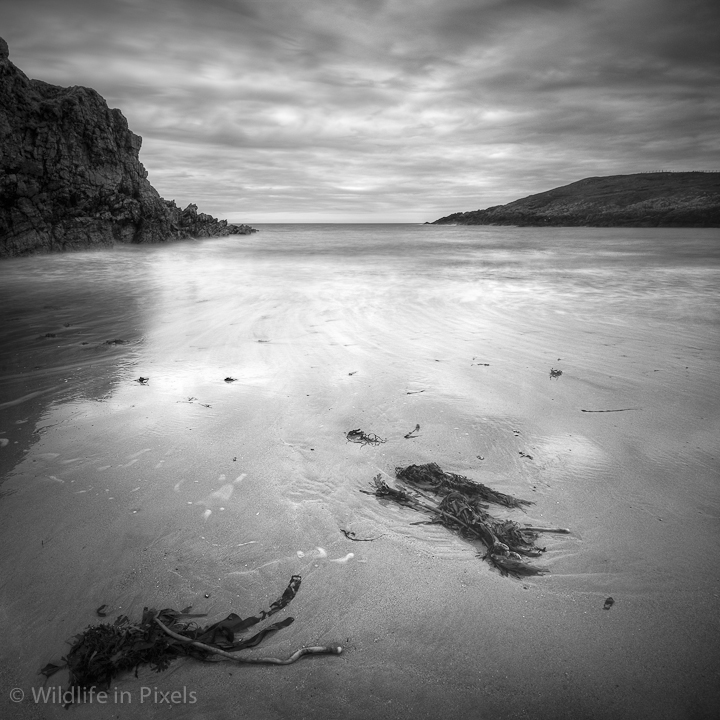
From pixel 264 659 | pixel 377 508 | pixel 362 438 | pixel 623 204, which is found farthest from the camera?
pixel 623 204

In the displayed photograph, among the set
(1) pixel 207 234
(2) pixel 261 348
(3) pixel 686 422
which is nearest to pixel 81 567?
(2) pixel 261 348

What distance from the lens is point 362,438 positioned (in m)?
3.54

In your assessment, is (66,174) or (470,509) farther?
(66,174)

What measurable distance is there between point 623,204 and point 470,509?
254ft

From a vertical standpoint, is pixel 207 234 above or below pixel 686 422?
above

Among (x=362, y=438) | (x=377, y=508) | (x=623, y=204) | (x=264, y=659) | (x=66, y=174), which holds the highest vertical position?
(x=623, y=204)

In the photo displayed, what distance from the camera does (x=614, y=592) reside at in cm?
207

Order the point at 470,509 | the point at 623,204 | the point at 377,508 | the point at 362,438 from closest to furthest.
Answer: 1. the point at 470,509
2. the point at 377,508
3. the point at 362,438
4. the point at 623,204

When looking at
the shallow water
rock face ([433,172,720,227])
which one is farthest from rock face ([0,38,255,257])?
rock face ([433,172,720,227])

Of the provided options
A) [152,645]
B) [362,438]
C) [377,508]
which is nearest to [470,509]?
[377,508]

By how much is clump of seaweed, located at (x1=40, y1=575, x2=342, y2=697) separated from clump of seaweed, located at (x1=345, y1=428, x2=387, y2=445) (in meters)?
1.65

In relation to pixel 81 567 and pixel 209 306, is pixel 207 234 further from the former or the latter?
pixel 81 567

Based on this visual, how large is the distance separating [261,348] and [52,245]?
19.8 m

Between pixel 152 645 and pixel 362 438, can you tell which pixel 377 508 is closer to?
pixel 362 438
